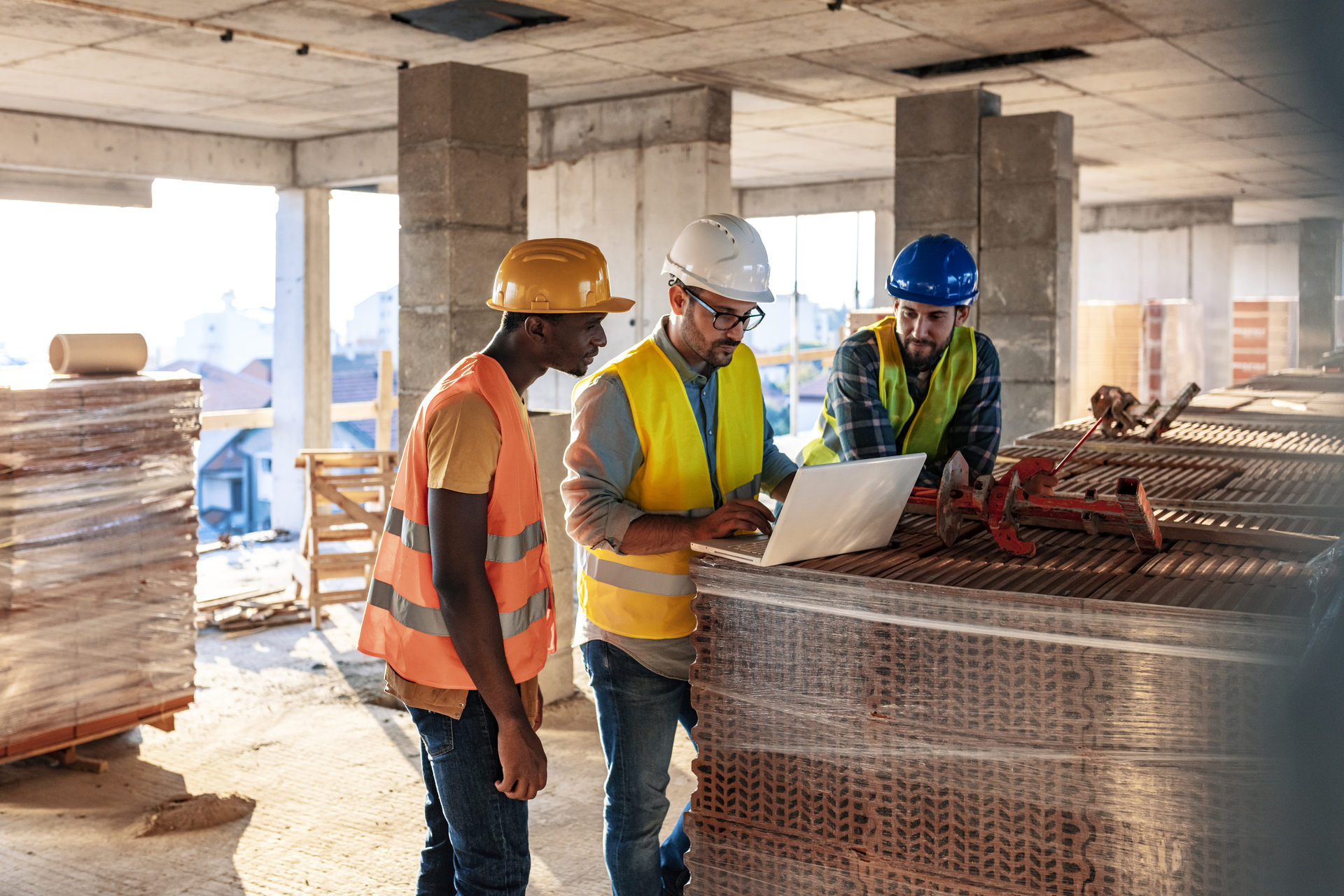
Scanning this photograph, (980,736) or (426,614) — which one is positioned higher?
(426,614)

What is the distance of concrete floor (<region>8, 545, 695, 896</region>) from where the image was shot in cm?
452

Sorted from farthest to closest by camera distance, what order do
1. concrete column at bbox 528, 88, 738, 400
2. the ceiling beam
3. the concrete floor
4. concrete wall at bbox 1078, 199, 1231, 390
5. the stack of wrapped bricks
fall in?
concrete wall at bbox 1078, 199, 1231, 390
the ceiling beam
concrete column at bbox 528, 88, 738, 400
the stack of wrapped bricks
the concrete floor

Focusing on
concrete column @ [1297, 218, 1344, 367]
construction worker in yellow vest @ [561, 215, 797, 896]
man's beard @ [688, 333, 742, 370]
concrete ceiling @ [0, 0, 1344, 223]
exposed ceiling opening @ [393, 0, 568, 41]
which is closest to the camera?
construction worker in yellow vest @ [561, 215, 797, 896]

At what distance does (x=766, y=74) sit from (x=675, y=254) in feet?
21.8

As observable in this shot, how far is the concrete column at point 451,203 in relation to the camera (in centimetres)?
732

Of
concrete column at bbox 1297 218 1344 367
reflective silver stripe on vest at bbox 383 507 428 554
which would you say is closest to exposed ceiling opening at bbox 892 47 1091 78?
reflective silver stripe on vest at bbox 383 507 428 554

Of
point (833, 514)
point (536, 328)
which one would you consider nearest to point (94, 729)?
point (536, 328)

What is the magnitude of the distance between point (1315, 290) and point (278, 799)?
75.7 feet

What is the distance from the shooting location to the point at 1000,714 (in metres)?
2.03

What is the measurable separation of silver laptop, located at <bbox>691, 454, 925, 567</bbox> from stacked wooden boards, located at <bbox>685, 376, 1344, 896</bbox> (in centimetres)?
4

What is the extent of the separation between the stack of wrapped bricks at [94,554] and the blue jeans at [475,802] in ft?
12.0

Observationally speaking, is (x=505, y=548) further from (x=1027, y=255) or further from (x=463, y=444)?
(x=1027, y=255)

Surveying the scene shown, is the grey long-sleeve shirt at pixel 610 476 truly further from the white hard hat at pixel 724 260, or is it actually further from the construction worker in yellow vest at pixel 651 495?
the white hard hat at pixel 724 260

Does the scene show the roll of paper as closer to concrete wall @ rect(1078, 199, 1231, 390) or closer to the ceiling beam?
the ceiling beam
